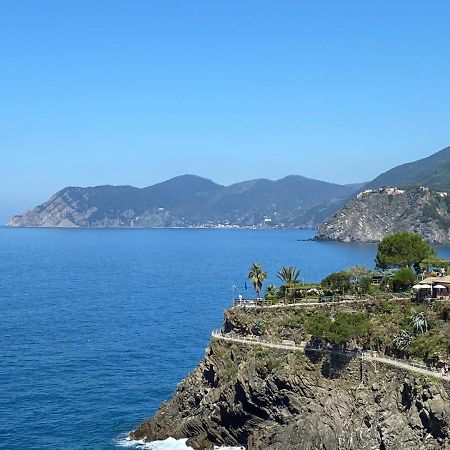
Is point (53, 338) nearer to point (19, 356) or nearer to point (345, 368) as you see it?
point (19, 356)

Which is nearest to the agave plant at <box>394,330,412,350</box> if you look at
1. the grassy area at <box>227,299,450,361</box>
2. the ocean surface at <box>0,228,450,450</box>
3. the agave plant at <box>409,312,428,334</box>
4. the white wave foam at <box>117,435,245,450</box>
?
the grassy area at <box>227,299,450,361</box>

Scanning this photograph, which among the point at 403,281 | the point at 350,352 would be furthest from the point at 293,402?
the point at 403,281

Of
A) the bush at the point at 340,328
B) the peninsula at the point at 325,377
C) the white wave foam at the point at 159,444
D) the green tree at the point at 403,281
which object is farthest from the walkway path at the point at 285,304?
the white wave foam at the point at 159,444

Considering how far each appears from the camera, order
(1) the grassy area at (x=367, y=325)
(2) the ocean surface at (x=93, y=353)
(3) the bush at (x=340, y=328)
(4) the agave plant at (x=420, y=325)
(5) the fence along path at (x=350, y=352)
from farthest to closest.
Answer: (2) the ocean surface at (x=93, y=353) < (4) the agave plant at (x=420, y=325) < (3) the bush at (x=340, y=328) < (1) the grassy area at (x=367, y=325) < (5) the fence along path at (x=350, y=352)

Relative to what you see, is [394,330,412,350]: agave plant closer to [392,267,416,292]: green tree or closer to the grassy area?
the grassy area

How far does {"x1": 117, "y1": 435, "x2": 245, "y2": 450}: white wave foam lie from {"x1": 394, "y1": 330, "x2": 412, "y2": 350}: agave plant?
59.1ft

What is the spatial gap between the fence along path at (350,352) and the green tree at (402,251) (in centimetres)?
2813

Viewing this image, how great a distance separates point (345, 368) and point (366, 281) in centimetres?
1850

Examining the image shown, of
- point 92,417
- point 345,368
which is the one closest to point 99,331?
point 92,417

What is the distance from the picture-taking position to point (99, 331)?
108 metres

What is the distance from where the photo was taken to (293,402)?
60688 mm

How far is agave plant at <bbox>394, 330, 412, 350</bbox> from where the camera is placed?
60.7m

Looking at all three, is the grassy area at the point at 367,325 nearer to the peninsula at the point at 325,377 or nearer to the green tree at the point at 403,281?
the peninsula at the point at 325,377

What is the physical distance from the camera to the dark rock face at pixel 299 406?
5431 centimetres
